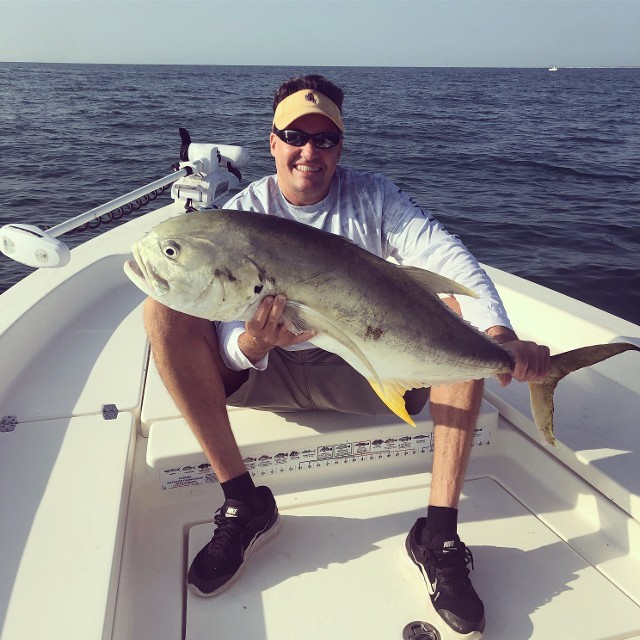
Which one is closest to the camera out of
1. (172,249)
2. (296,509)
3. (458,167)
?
(172,249)

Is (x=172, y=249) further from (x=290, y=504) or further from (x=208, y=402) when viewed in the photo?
(x=290, y=504)

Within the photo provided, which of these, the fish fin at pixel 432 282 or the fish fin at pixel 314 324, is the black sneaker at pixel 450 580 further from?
the fish fin at pixel 432 282

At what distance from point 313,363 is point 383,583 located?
96cm

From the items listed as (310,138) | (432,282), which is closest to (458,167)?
(310,138)

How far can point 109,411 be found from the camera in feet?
9.47

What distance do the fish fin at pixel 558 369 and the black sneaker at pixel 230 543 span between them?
1138 millimetres

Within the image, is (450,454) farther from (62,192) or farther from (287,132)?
(62,192)

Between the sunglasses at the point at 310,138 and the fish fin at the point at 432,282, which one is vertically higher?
the sunglasses at the point at 310,138

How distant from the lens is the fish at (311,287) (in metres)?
1.93

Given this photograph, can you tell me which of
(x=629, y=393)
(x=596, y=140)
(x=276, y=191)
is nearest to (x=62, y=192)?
(x=276, y=191)

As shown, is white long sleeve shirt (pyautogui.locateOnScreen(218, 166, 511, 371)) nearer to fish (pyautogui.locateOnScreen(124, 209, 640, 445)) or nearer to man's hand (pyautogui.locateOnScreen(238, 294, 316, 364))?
man's hand (pyautogui.locateOnScreen(238, 294, 316, 364))

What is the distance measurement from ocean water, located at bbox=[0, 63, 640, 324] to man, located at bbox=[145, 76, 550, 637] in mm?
5696

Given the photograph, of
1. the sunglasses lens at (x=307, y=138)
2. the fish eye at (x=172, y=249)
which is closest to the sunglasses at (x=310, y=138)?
the sunglasses lens at (x=307, y=138)

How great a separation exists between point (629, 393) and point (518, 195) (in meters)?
11.1
